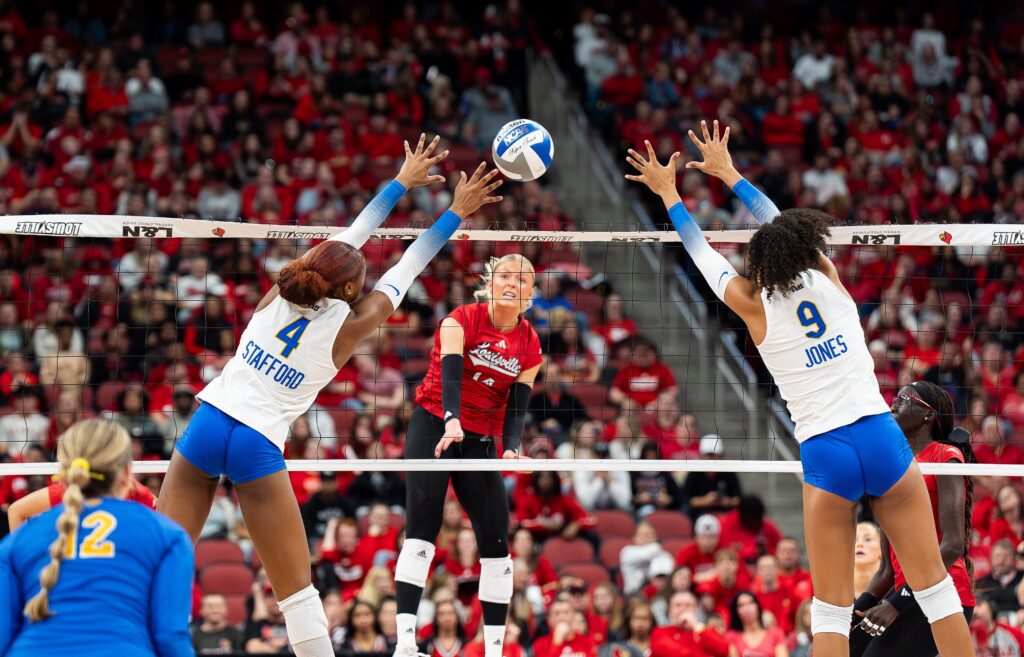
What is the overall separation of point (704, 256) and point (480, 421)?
1.98m

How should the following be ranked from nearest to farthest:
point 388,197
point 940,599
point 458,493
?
point 940,599 < point 388,197 < point 458,493

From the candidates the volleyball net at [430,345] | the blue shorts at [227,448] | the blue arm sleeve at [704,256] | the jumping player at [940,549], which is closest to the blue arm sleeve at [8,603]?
the blue shorts at [227,448]

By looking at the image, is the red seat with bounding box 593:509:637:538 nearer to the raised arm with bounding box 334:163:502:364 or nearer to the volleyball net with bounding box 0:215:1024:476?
the volleyball net with bounding box 0:215:1024:476

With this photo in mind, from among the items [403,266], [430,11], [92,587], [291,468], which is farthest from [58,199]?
[92,587]

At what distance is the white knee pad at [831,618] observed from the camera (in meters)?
5.66

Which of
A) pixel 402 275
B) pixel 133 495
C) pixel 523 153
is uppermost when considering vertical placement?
pixel 523 153

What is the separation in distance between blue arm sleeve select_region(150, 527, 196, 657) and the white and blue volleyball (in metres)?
3.53

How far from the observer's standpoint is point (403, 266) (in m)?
6.18

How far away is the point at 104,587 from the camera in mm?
3977

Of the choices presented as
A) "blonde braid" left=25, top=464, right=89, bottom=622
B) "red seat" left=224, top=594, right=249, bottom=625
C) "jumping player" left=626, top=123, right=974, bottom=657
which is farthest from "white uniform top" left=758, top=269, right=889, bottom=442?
"red seat" left=224, top=594, right=249, bottom=625

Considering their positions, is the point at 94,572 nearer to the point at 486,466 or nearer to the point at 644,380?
the point at 486,466

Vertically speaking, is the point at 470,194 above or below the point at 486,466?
above

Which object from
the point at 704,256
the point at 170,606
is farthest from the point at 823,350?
the point at 170,606

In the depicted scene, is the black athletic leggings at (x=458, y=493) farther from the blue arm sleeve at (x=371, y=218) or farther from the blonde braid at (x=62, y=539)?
the blonde braid at (x=62, y=539)
